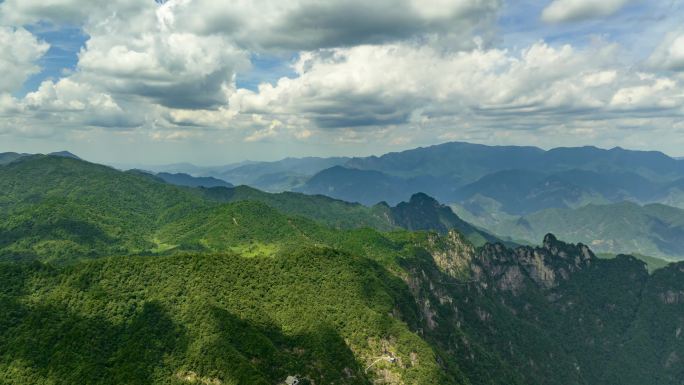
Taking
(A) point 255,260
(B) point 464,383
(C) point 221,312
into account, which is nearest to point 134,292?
(C) point 221,312

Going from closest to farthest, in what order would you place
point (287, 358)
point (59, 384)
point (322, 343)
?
1. point (59, 384)
2. point (287, 358)
3. point (322, 343)

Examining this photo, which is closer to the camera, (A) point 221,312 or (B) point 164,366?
(B) point 164,366

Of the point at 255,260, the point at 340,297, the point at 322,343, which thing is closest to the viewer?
the point at 322,343

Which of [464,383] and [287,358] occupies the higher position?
[287,358]

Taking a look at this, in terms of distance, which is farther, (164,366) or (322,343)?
(322,343)

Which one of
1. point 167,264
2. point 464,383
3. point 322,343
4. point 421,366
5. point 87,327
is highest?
point 167,264

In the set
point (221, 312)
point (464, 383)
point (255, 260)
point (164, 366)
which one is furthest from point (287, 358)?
point (464, 383)

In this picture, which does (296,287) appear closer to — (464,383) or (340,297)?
(340,297)

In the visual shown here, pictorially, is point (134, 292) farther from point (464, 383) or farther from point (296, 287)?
point (464, 383)

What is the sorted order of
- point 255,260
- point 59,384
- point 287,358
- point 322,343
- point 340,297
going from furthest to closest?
point 255,260
point 340,297
point 322,343
point 287,358
point 59,384
